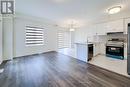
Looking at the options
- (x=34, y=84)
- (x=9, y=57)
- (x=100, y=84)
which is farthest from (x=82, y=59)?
(x=9, y=57)

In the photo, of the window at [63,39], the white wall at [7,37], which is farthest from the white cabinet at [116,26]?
the white wall at [7,37]

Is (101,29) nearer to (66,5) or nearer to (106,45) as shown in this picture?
(106,45)

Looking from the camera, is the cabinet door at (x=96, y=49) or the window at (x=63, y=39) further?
the window at (x=63, y=39)

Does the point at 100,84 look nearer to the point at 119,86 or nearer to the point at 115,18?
the point at 119,86

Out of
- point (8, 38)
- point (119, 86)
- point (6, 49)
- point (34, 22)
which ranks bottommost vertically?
point (119, 86)

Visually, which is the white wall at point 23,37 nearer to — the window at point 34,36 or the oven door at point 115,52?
the window at point 34,36

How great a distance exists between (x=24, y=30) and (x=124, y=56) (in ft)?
20.3

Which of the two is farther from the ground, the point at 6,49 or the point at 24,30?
the point at 24,30

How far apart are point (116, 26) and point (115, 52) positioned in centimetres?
151

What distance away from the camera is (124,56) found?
541cm

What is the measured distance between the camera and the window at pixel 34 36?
669cm

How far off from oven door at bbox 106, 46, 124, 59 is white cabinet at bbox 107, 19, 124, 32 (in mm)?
1045

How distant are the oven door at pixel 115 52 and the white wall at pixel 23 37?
4485 millimetres

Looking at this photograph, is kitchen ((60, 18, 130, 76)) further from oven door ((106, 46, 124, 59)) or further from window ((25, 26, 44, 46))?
window ((25, 26, 44, 46))
